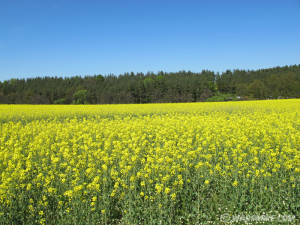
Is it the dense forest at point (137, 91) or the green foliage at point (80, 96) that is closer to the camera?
the dense forest at point (137, 91)

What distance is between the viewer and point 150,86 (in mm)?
83062

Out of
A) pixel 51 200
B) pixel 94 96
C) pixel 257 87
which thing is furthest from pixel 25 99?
pixel 51 200

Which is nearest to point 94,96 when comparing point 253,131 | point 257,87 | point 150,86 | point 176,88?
point 150,86

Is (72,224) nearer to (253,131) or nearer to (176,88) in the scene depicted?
(253,131)

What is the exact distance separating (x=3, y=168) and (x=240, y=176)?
23.1ft

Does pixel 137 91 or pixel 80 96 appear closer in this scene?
pixel 80 96

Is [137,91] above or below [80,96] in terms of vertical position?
above

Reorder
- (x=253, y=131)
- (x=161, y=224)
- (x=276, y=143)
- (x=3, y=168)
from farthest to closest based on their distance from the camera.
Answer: (x=253, y=131)
(x=276, y=143)
(x=3, y=168)
(x=161, y=224)

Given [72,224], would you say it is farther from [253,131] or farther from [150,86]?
A: [150,86]

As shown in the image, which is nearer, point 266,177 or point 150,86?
point 266,177

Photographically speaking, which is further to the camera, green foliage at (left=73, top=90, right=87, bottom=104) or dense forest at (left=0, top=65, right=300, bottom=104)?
green foliage at (left=73, top=90, right=87, bottom=104)

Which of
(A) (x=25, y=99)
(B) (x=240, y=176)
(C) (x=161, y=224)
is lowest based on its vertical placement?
(C) (x=161, y=224)

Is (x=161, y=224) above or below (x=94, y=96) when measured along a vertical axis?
below

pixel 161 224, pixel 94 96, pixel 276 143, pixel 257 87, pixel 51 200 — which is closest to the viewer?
pixel 161 224
